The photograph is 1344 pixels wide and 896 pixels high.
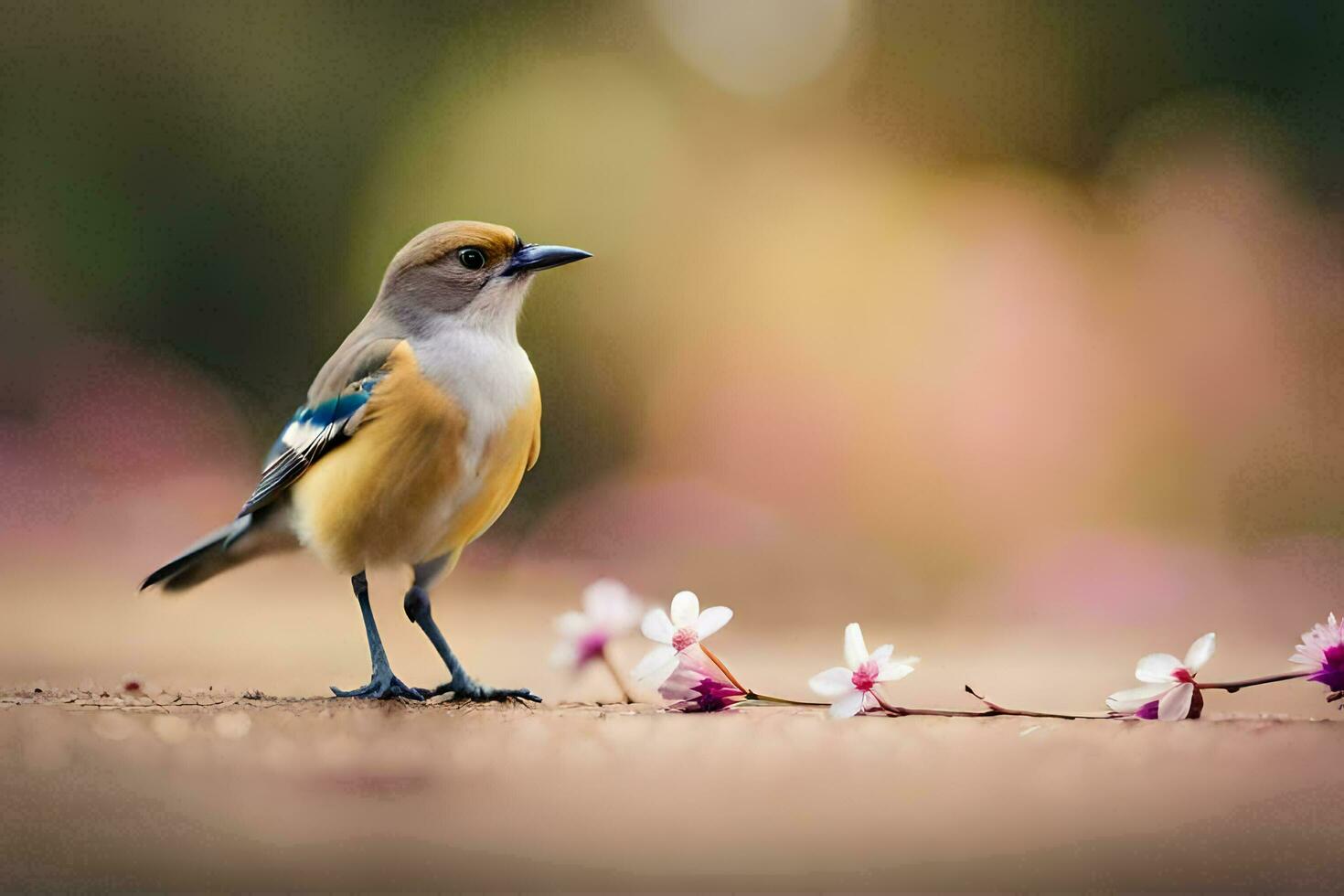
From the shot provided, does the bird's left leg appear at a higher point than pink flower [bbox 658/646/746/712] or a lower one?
higher

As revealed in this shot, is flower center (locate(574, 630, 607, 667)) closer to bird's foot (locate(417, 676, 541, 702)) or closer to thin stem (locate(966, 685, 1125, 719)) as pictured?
bird's foot (locate(417, 676, 541, 702))

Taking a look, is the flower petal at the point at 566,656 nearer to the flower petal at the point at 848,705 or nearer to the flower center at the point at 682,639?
the flower center at the point at 682,639

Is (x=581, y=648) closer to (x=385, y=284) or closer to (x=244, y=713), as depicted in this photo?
(x=244, y=713)

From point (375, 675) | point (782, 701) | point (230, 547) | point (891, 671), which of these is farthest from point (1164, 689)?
point (230, 547)

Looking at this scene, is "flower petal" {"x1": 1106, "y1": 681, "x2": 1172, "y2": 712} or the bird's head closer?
"flower petal" {"x1": 1106, "y1": 681, "x2": 1172, "y2": 712}

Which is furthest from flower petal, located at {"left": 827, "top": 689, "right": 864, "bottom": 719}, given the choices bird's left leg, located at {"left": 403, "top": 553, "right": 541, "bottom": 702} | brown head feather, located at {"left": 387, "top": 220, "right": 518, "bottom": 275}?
brown head feather, located at {"left": 387, "top": 220, "right": 518, "bottom": 275}

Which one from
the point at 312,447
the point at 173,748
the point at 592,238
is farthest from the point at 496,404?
the point at 592,238

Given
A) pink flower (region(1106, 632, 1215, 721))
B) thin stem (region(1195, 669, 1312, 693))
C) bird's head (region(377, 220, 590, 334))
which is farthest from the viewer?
bird's head (region(377, 220, 590, 334))
